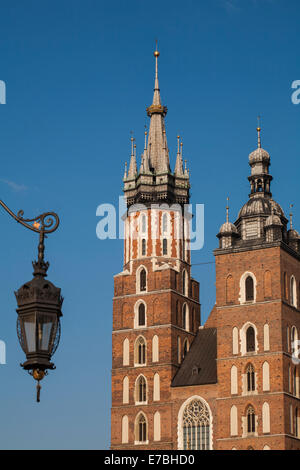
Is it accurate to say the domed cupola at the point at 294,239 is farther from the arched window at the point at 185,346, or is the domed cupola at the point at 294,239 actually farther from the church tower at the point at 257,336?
the arched window at the point at 185,346

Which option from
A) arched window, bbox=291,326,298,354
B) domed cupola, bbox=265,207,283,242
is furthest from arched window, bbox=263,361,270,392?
domed cupola, bbox=265,207,283,242

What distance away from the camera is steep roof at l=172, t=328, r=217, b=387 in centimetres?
6309

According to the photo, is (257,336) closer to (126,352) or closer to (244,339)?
(244,339)

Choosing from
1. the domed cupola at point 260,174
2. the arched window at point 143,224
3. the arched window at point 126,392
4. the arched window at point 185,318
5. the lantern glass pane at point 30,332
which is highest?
the domed cupola at point 260,174

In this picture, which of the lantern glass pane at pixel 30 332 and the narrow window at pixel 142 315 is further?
the narrow window at pixel 142 315

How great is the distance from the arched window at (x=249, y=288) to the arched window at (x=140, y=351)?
8647 millimetres

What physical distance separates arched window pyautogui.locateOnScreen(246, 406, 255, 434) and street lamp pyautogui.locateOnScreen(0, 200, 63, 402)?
50.7 m

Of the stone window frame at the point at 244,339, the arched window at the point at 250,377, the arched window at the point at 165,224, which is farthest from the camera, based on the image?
the arched window at the point at 165,224

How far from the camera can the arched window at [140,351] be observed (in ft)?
214

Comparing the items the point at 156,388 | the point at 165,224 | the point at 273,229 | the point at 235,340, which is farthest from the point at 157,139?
the point at 156,388

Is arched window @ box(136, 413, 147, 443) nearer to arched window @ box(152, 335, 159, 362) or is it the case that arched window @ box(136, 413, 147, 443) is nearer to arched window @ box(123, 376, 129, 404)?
arched window @ box(123, 376, 129, 404)

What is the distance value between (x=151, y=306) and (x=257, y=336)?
30.4 feet

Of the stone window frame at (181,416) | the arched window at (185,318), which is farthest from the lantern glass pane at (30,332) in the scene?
the arched window at (185,318)
